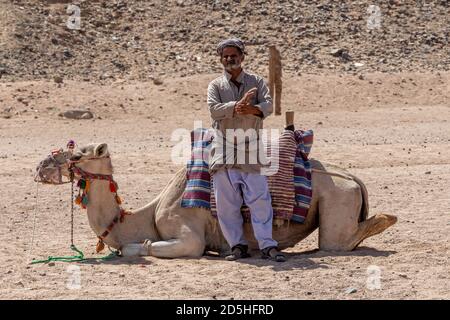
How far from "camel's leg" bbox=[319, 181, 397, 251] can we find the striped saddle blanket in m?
0.18

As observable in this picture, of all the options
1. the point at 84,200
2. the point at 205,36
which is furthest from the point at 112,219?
the point at 205,36

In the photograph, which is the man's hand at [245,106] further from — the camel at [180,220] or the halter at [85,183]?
the halter at [85,183]

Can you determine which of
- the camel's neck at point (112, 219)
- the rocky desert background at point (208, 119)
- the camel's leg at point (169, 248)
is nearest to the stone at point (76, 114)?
the rocky desert background at point (208, 119)

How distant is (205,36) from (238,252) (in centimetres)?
2370

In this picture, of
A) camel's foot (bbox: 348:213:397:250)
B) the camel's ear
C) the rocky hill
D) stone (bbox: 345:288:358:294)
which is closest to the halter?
the camel's ear

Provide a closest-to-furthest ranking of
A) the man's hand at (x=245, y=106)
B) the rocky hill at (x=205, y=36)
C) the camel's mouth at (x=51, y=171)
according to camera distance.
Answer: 1. the man's hand at (x=245, y=106)
2. the camel's mouth at (x=51, y=171)
3. the rocky hill at (x=205, y=36)

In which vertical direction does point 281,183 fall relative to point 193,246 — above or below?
above

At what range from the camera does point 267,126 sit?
2272 cm

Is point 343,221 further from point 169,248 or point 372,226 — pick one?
point 169,248

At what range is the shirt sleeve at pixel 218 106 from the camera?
28.2ft

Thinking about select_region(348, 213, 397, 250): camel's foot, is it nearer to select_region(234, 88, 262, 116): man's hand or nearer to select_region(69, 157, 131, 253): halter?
select_region(234, 88, 262, 116): man's hand

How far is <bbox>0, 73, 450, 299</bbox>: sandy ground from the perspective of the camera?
7.87m

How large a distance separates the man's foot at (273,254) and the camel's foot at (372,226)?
67cm
